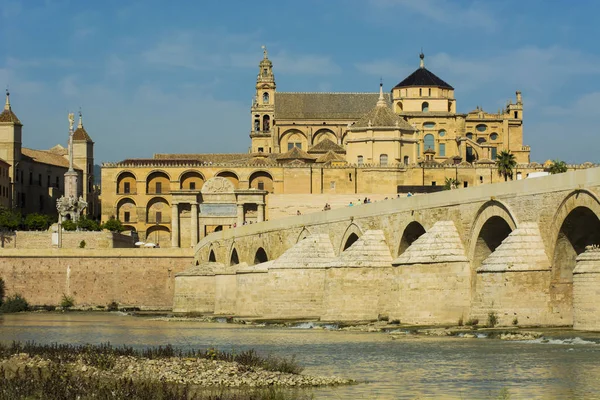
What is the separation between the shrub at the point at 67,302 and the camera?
85625 mm

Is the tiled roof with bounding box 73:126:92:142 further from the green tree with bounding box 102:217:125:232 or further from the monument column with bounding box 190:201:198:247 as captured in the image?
the monument column with bounding box 190:201:198:247

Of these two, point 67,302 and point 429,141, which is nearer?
point 67,302

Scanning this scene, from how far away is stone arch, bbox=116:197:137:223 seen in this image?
118875 mm

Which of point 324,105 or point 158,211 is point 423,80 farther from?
point 158,211

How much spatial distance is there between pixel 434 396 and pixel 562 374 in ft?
12.7

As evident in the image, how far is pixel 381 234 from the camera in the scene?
167 feet

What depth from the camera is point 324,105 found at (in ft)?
449

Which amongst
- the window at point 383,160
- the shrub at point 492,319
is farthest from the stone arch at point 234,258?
the shrub at point 492,319

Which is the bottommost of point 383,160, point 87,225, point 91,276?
point 91,276

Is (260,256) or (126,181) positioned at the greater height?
(126,181)

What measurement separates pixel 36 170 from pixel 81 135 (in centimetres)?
1565

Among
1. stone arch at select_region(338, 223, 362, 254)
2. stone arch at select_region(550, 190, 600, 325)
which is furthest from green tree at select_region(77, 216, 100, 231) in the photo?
stone arch at select_region(550, 190, 600, 325)

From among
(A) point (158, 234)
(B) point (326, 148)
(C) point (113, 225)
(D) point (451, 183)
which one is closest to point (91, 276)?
(C) point (113, 225)

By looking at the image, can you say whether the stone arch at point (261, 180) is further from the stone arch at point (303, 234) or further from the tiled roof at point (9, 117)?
the stone arch at point (303, 234)
